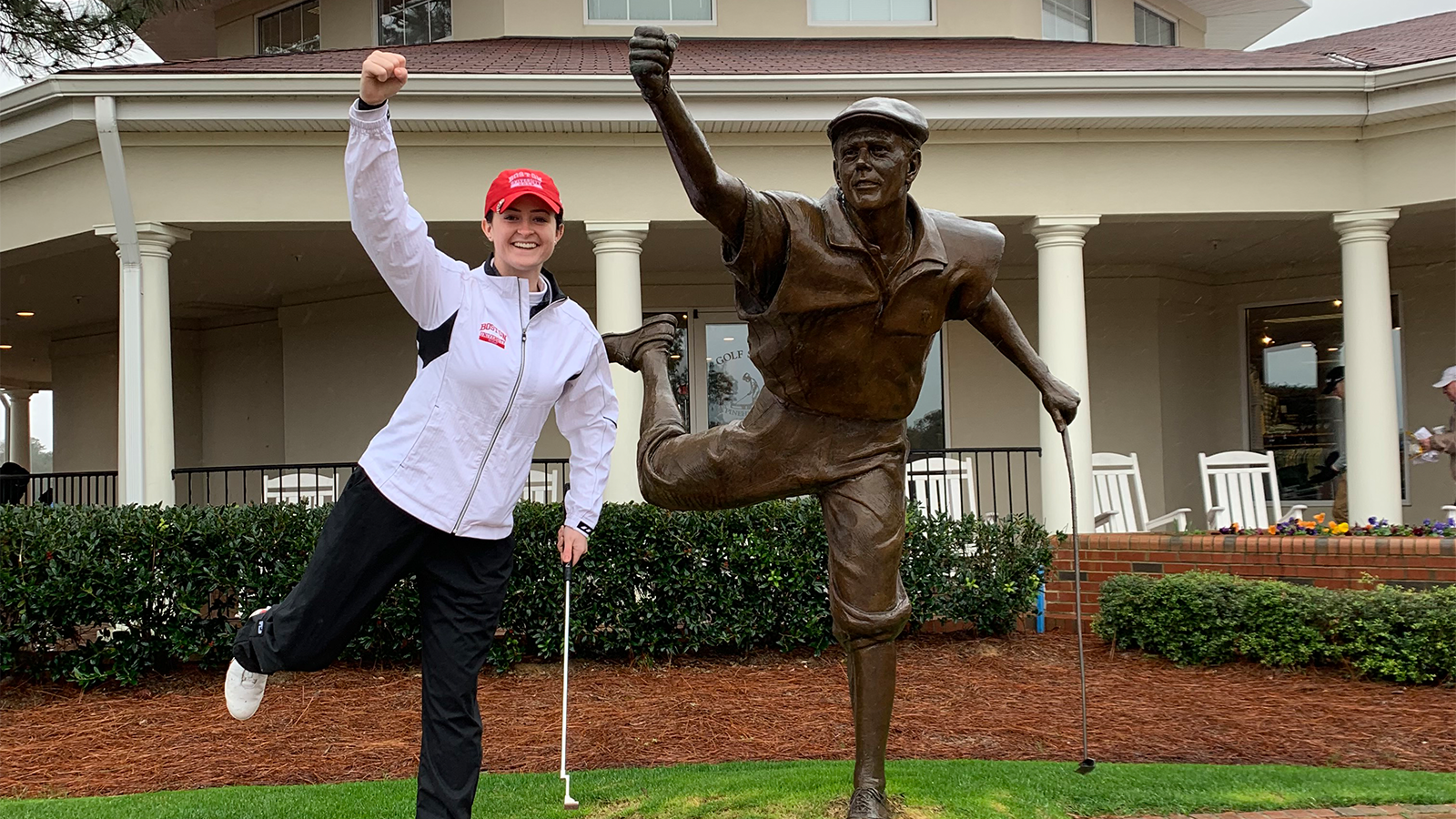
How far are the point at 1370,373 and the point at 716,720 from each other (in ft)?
21.6

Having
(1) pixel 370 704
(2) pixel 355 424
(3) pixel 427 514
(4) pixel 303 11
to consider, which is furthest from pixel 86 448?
(3) pixel 427 514

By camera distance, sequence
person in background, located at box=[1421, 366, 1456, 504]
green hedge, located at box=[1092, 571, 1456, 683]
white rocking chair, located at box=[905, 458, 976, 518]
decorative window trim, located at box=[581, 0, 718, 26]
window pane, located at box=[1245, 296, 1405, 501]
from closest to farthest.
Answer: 1. green hedge, located at box=[1092, 571, 1456, 683]
2. person in background, located at box=[1421, 366, 1456, 504]
3. white rocking chair, located at box=[905, 458, 976, 518]
4. decorative window trim, located at box=[581, 0, 718, 26]
5. window pane, located at box=[1245, 296, 1405, 501]

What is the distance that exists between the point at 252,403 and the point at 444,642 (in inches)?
561

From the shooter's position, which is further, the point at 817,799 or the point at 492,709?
the point at 492,709

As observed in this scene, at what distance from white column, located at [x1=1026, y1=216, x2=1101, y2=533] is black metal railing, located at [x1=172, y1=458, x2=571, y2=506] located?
4160 millimetres

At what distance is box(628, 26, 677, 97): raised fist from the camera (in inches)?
109

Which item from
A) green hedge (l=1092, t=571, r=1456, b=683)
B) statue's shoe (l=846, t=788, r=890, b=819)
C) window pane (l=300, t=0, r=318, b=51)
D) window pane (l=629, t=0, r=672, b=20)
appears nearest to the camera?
statue's shoe (l=846, t=788, r=890, b=819)

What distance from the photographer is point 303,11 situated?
1375cm

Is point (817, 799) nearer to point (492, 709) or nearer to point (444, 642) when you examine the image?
point (444, 642)

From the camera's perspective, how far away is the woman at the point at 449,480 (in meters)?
3.24

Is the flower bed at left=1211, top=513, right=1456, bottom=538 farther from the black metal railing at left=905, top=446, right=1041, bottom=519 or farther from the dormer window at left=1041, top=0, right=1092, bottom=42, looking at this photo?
the dormer window at left=1041, top=0, right=1092, bottom=42

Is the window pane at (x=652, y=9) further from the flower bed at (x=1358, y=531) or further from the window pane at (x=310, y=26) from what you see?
the flower bed at (x=1358, y=531)

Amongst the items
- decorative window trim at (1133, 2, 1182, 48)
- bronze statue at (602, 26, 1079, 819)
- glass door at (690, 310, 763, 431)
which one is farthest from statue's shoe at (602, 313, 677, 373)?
decorative window trim at (1133, 2, 1182, 48)

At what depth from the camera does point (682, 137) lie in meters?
2.91
